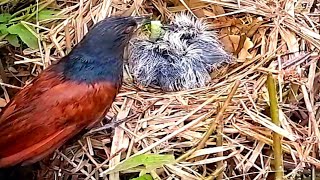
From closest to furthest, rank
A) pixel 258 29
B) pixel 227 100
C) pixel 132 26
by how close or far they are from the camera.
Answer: pixel 227 100 < pixel 132 26 < pixel 258 29

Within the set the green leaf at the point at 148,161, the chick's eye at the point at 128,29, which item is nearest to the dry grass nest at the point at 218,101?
the green leaf at the point at 148,161

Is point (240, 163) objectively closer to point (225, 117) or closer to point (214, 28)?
point (225, 117)

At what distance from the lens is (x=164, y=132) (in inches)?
97.7

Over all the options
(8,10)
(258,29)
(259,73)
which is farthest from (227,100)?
(8,10)

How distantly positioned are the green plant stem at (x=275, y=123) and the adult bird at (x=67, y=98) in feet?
1.56

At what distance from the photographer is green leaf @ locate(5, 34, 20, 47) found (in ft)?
8.74

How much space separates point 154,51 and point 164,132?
47 centimetres

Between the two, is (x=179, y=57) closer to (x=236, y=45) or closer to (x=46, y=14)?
(x=236, y=45)

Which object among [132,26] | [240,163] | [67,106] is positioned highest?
[132,26]

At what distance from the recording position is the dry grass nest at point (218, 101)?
2416 mm

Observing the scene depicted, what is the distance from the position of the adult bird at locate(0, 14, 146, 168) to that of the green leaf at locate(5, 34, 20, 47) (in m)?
0.18

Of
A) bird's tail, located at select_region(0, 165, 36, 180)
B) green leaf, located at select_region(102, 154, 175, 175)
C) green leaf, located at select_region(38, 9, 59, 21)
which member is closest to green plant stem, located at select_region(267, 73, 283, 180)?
green leaf, located at select_region(102, 154, 175, 175)

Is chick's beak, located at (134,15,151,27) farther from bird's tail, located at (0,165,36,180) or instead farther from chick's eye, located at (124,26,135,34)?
bird's tail, located at (0,165,36,180)

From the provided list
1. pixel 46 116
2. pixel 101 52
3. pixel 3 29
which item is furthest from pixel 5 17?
pixel 46 116
